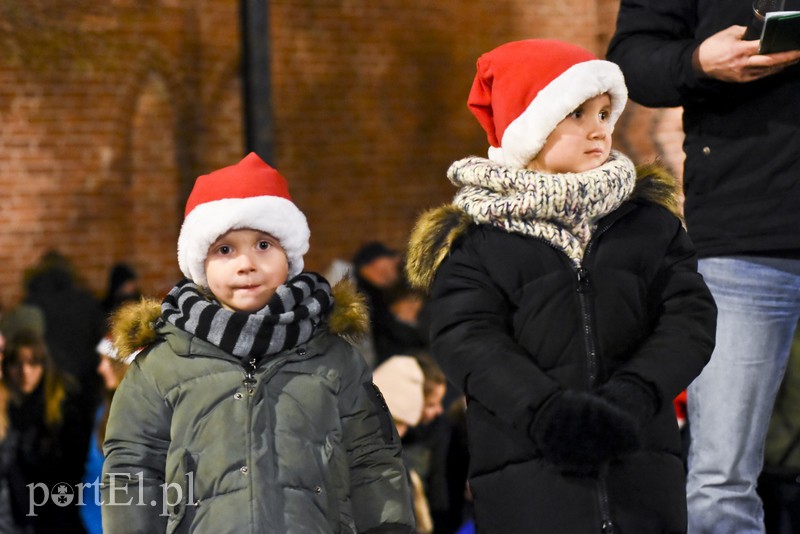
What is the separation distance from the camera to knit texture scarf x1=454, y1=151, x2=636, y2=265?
104 inches

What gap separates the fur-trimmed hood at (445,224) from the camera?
2750mm

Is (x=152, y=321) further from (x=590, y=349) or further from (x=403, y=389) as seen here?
(x=403, y=389)

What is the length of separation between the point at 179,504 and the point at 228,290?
18.1 inches

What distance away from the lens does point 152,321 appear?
2.86m

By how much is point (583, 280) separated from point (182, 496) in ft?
3.05

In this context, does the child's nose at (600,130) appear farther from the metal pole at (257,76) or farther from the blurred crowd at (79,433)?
the metal pole at (257,76)

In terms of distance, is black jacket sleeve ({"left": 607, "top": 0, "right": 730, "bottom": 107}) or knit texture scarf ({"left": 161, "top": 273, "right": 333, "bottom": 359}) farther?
black jacket sleeve ({"left": 607, "top": 0, "right": 730, "bottom": 107})

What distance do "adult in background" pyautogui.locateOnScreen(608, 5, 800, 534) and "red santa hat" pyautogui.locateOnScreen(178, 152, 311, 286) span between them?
937 mm

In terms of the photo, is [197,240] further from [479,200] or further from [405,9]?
[405,9]

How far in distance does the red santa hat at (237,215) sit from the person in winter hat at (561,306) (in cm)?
30

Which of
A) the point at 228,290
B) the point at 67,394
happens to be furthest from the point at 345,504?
the point at 67,394

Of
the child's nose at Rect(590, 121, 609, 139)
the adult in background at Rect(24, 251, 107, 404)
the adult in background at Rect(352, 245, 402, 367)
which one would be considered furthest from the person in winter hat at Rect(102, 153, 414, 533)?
the adult in background at Rect(352, 245, 402, 367)

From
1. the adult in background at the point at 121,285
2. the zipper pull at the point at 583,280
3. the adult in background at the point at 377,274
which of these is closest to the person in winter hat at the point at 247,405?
the zipper pull at the point at 583,280

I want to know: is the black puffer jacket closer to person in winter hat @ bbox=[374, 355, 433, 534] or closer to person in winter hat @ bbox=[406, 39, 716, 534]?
person in winter hat @ bbox=[406, 39, 716, 534]
